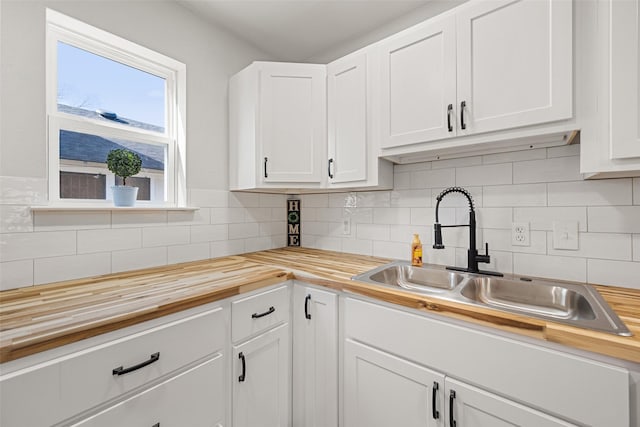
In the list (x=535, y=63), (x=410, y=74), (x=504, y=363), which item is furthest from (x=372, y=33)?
(x=504, y=363)

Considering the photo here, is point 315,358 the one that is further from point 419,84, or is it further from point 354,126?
point 419,84

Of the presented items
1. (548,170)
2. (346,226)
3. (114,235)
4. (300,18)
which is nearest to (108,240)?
(114,235)

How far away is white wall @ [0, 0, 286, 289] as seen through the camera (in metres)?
1.18

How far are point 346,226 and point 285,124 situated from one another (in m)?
0.86

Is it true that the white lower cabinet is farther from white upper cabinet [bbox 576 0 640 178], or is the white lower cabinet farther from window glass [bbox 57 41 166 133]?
window glass [bbox 57 41 166 133]

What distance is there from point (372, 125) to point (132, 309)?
57.1 inches

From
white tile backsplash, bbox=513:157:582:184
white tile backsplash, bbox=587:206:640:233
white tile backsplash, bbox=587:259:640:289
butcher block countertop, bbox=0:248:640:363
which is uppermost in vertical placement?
white tile backsplash, bbox=513:157:582:184

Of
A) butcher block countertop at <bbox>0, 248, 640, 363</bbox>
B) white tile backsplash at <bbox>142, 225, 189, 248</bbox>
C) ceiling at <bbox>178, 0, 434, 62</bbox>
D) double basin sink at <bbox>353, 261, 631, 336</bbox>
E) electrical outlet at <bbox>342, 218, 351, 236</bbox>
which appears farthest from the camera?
electrical outlet at <bbox>342, 218, 351, 236</bbox>

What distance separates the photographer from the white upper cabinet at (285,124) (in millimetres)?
1860

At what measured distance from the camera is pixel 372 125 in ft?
5.47

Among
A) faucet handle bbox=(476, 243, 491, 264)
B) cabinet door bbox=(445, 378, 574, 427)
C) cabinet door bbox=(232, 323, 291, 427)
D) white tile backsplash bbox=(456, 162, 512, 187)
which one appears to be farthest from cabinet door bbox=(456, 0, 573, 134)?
cabinet door bbox=(232, 323, 291, 427)

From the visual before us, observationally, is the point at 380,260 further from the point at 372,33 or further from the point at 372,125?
the point at 372,33

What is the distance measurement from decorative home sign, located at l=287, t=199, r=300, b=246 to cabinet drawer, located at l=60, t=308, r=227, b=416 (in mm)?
1285

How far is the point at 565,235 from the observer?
1349mm
